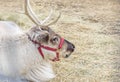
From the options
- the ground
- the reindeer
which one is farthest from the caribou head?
the ground

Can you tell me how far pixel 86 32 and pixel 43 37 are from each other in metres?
2.95

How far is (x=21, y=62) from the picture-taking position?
4.24 metres

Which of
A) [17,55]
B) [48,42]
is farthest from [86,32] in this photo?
[17,55]

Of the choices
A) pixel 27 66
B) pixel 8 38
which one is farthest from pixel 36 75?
pixel 8 38

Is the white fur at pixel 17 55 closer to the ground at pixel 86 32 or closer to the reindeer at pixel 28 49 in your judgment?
the reindeer at pixel 28 49

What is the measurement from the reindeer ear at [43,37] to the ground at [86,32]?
0.88m

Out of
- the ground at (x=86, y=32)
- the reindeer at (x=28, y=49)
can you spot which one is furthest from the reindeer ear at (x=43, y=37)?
the ground at (x=86, y=32)

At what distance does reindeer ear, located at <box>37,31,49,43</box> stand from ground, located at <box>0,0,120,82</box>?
0.88 metres

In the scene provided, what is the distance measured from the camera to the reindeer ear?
4172mm

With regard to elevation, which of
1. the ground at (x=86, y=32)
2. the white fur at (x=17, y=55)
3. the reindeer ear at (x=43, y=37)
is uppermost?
the reindeer ear at (x=43, y=37)

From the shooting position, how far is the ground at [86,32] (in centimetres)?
526

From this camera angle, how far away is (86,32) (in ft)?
23.2

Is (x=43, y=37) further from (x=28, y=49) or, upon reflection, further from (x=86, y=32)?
(x=86, y=32)

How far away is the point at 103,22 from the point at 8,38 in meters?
3.93
